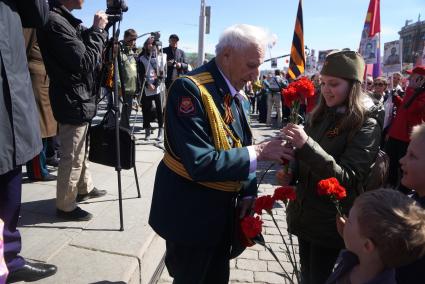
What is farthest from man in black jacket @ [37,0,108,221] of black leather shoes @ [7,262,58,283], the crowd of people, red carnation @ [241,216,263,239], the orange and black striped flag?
the orange and black striped flag

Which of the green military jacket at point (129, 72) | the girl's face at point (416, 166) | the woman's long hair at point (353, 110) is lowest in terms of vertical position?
the girl's face at point (416, 166)

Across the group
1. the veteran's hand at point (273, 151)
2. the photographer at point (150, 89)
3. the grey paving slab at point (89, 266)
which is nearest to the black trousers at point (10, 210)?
the grey paving slab at point (89, 266)

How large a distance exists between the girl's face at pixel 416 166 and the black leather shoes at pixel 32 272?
2.30m

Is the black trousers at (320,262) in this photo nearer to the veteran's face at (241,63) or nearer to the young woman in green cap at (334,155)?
the young woman in green cap at (334,155)

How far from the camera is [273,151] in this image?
194cm

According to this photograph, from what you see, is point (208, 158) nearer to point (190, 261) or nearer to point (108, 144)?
point (190, 261)

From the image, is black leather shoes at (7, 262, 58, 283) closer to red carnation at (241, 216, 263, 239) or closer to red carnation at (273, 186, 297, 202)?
red carnation at (241, 216, 263, 239)

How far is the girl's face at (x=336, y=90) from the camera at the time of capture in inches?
89.6

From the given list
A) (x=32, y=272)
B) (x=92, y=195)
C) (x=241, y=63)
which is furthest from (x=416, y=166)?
(x=92, y=195)

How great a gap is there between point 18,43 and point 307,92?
163cm

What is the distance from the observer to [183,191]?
1947mm

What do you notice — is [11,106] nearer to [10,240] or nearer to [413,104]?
[10,240]

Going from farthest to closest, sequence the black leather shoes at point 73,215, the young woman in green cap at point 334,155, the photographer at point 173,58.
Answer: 1. the photographer at point 173,58
2. the black leather shoes at point 73,215
3. the young woman in green cap at point 334,155

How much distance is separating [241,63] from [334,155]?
31.9 inches
